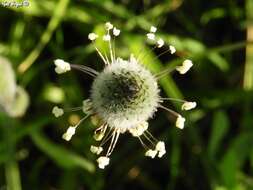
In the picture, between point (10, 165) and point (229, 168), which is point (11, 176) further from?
point (229, 168)

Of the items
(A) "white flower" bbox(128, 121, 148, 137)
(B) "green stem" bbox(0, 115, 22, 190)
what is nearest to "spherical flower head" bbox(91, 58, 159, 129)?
(A) "white flower" bbox(128, 121, 148, 137)

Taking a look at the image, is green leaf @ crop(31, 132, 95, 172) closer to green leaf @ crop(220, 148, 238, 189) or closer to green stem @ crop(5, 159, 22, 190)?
green stem @ crop(5, 159, 22, 190)

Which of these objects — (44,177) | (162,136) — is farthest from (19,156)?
(162,136)

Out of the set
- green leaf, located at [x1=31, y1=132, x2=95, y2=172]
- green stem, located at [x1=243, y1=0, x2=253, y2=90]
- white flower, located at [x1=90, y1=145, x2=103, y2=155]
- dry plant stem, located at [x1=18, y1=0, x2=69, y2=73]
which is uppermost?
dry plant stem, located at [x1=18, y1=0, x2=69, y2=73]

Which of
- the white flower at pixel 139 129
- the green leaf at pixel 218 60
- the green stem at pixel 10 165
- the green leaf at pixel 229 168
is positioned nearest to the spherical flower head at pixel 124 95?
the white flower at pixel 139 129

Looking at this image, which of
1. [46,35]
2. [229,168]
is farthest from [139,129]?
[46,35]

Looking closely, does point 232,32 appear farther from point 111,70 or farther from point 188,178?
point 111,70
